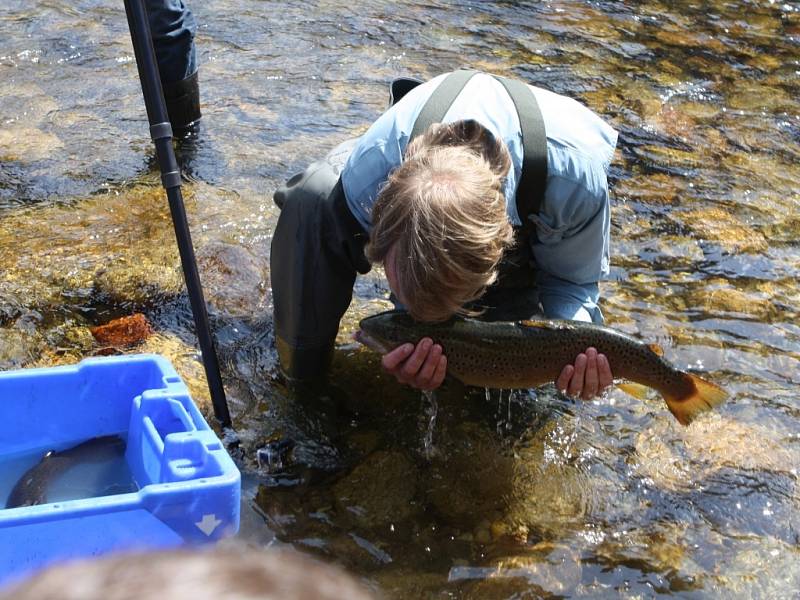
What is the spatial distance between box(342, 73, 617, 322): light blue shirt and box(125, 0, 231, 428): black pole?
1.90ft

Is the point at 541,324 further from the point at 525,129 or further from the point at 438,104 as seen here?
the point at 438,104

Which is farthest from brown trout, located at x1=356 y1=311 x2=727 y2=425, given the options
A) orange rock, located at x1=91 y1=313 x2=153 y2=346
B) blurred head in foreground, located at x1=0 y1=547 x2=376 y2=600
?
blurred head in foreground, located at x1=0 y1=547 x2=376 y2=600

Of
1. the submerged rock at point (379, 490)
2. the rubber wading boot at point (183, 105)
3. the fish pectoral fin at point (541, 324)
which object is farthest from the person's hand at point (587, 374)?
the rubber wading boot at point (183, 105)

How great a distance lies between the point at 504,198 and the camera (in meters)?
2.84

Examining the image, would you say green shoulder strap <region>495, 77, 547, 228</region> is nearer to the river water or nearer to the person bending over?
the person bending over

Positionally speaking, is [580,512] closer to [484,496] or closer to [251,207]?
[484,496]

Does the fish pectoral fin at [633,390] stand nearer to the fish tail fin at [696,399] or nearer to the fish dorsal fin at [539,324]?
the fish tail fin at [696,399]

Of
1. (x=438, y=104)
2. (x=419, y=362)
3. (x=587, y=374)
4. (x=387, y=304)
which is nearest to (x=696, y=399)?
(x=587, y=374)

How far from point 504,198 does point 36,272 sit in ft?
7.96

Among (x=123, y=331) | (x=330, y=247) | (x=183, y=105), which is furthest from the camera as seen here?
(x=183, y=105)

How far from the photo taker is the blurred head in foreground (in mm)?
796

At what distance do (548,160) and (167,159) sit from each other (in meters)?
1.28

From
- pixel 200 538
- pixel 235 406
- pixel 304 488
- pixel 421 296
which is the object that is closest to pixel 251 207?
pixel 235 406

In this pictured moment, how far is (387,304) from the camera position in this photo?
4410 millimetres
